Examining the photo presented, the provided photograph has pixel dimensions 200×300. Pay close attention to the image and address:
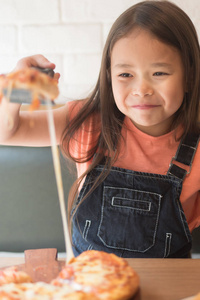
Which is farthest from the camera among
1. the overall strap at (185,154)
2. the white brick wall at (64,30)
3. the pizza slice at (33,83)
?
the white brick wall at (64,30)

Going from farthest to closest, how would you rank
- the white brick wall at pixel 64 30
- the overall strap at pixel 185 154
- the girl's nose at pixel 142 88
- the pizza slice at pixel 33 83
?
the white brick wall at pixel 64 30 → the overall strap at pixel 185 154 → the girl's nose at pixel 142 88 → the pizza slice at pixel 33 83

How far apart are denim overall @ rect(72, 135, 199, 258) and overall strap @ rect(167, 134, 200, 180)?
0.02m

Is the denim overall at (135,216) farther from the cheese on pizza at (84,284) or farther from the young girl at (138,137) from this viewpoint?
the cheese on pizza at (84,284)

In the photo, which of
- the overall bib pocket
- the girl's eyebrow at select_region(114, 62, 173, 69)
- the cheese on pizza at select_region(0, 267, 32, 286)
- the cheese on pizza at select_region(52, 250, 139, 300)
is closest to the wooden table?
the cheese on pizza at select_region(52, 250, 139, 300)

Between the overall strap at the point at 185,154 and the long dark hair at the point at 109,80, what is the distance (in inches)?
1.0

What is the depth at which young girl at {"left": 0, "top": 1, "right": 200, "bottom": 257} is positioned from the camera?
3.07ft

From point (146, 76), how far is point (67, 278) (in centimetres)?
50

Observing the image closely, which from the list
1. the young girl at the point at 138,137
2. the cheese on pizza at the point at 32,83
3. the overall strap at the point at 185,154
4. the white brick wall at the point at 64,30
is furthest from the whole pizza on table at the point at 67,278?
the white brick wall at the point at 64,30

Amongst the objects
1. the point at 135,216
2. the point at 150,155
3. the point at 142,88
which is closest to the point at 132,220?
the point at 135,216

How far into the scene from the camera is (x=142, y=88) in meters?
0.90

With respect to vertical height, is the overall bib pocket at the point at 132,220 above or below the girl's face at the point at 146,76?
below

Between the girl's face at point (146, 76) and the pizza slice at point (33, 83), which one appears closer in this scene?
the pizza slice at point (33, 83)

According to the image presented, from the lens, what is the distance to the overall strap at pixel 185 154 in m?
1.04

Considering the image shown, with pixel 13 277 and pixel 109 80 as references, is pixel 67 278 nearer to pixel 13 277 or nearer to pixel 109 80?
pixel 13 277
